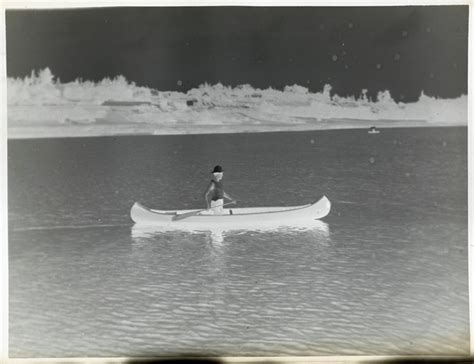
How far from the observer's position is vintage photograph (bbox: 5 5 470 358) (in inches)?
200

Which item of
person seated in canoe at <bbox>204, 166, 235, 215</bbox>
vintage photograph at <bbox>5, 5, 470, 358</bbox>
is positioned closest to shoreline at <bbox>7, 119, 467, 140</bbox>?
vintage photograph at <bbox>5, 5, 470, 358</bbox>

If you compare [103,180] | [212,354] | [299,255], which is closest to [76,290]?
[212,354]

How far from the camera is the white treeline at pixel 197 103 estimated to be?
6.04 meters

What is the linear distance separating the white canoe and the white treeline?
60.6 inches

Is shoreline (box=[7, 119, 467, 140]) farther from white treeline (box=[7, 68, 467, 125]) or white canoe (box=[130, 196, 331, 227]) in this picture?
white canoe (box=[130, 196, 331, 227])

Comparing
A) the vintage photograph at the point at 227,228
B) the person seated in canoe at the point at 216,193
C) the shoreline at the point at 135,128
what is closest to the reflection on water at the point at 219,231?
the vintage photograph at the point at 227,228

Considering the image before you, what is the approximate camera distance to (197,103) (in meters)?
9.84

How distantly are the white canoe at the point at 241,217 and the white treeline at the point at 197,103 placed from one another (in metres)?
1.54

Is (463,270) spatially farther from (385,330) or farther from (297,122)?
(297,122)

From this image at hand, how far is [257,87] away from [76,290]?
458 centimetres

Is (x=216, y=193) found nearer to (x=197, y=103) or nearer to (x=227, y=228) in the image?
(x=227, y=228)

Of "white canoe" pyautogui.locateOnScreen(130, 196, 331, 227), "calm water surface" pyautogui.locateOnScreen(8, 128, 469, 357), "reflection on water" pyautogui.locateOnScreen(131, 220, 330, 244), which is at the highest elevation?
"white canoe" pyautogui.locateOnScreen(130, 196, 331, 227)

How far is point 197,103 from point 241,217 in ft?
9.58

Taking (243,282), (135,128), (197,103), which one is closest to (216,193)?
(243,282)
